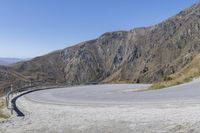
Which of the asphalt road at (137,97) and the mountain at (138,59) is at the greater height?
the mountain at (138,59)

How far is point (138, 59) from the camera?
178 metres

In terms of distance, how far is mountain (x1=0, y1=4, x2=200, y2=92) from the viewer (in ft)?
527

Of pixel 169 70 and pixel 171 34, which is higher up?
pixel 171 34

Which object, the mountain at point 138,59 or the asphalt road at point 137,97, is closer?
the asphalt road at point 137,97

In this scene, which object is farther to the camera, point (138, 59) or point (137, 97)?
point (138, 59)

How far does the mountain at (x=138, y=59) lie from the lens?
160 m

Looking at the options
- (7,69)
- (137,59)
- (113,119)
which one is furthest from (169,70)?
(113,119)

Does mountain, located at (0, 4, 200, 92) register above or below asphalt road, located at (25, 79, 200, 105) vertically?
above

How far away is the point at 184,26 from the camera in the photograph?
176 m

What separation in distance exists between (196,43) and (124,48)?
49.0 meters

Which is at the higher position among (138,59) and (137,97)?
(138,59)

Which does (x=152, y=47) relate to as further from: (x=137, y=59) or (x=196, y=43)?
(x=196, y=43)

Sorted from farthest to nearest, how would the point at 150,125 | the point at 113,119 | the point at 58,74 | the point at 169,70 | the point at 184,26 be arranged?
1. the point at 58,74
2. the point at 184,26
3. the point at 169,70
4. the point at 113,119
5. the point at 150,125

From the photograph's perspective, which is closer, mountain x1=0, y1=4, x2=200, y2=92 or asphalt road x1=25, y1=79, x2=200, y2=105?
asphalt road x1=25, y1=79, x2=200, y2=105
